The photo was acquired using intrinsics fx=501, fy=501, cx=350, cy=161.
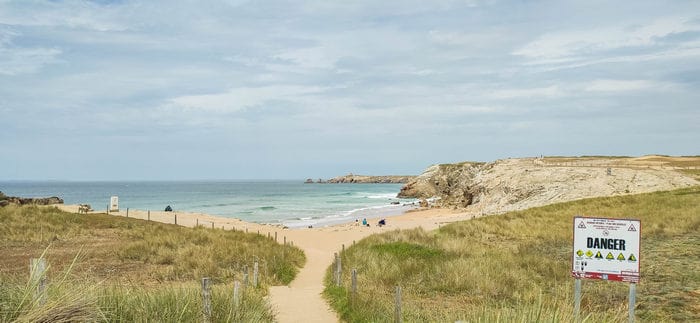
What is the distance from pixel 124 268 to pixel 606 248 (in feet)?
57.0

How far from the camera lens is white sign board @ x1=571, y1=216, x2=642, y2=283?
26.9 feet

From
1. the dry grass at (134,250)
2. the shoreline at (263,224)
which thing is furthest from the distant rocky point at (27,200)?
the dry grass at (134,250)

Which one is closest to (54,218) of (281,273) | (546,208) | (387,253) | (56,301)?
(281,273)

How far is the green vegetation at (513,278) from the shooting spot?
405 inches

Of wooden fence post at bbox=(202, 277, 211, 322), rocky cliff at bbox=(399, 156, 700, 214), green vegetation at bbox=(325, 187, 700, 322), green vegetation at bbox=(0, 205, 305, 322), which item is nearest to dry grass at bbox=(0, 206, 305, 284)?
green vegetation at bbox=(0, 205, 305, 322)

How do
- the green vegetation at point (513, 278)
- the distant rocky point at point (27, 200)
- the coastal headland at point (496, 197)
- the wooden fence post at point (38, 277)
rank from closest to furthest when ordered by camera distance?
the wooden fence post at point (38, 277), the green vegetation at point (513, 278), the coastal headland at point (496, 197), the distant rocky point at point (27, 200)

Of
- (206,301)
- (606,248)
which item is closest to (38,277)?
(206,301)

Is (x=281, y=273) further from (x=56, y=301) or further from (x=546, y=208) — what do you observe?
(x=546, y=208)

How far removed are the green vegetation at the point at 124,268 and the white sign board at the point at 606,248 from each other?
559cm

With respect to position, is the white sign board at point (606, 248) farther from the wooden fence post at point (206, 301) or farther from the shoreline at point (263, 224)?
the shoreline at point (263, 224)

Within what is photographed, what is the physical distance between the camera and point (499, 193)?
189 feet

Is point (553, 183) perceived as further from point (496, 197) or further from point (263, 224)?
point (263, 224)

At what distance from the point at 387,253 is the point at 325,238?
777 inches

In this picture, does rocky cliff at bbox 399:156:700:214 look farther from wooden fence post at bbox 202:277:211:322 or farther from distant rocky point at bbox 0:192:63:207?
distant rocky point at bbox 0:192:63:207
